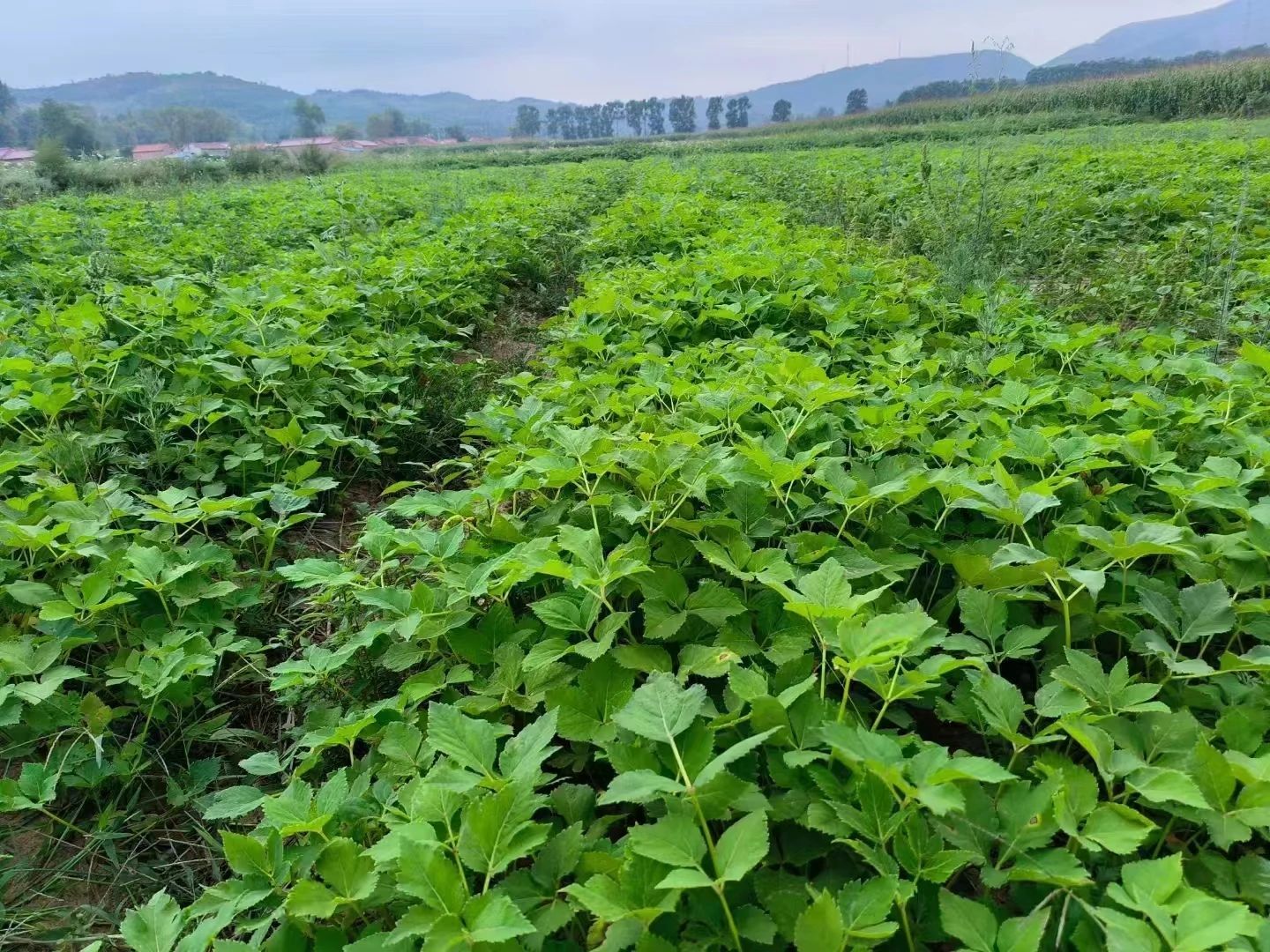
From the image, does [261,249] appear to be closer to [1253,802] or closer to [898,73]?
[1253,802]

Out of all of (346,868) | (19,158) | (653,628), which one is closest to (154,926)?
(346,868)

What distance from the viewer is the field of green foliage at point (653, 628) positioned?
1027 millimetres

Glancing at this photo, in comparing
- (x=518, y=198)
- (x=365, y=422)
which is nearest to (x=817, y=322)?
(x=365, y=422)

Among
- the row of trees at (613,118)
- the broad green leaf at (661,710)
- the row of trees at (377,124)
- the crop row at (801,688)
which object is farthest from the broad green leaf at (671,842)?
the row of trees at (613,118)

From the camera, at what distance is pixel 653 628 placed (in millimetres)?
1482

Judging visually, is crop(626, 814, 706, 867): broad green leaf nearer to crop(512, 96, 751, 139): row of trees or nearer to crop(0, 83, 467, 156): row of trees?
crop(0, 83, 467, 156): row of trees

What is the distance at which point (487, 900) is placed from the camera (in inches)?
38.1

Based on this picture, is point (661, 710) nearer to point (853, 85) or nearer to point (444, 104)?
point (853, 85)

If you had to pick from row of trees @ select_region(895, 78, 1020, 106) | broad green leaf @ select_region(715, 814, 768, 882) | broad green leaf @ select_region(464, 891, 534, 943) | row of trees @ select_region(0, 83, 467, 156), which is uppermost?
row of trees @ select_region(0, 83, 467, 156)

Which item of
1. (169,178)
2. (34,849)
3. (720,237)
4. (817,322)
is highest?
(169,178)

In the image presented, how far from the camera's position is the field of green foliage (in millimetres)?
1027

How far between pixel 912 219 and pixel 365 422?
16.8 feet

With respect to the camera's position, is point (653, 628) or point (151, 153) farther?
point (151, 153)

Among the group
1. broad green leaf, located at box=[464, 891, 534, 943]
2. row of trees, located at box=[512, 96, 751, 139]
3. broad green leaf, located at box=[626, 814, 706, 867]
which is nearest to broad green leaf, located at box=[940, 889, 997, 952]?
broad green leaf, located at box=[626, 814, 706, 867]
